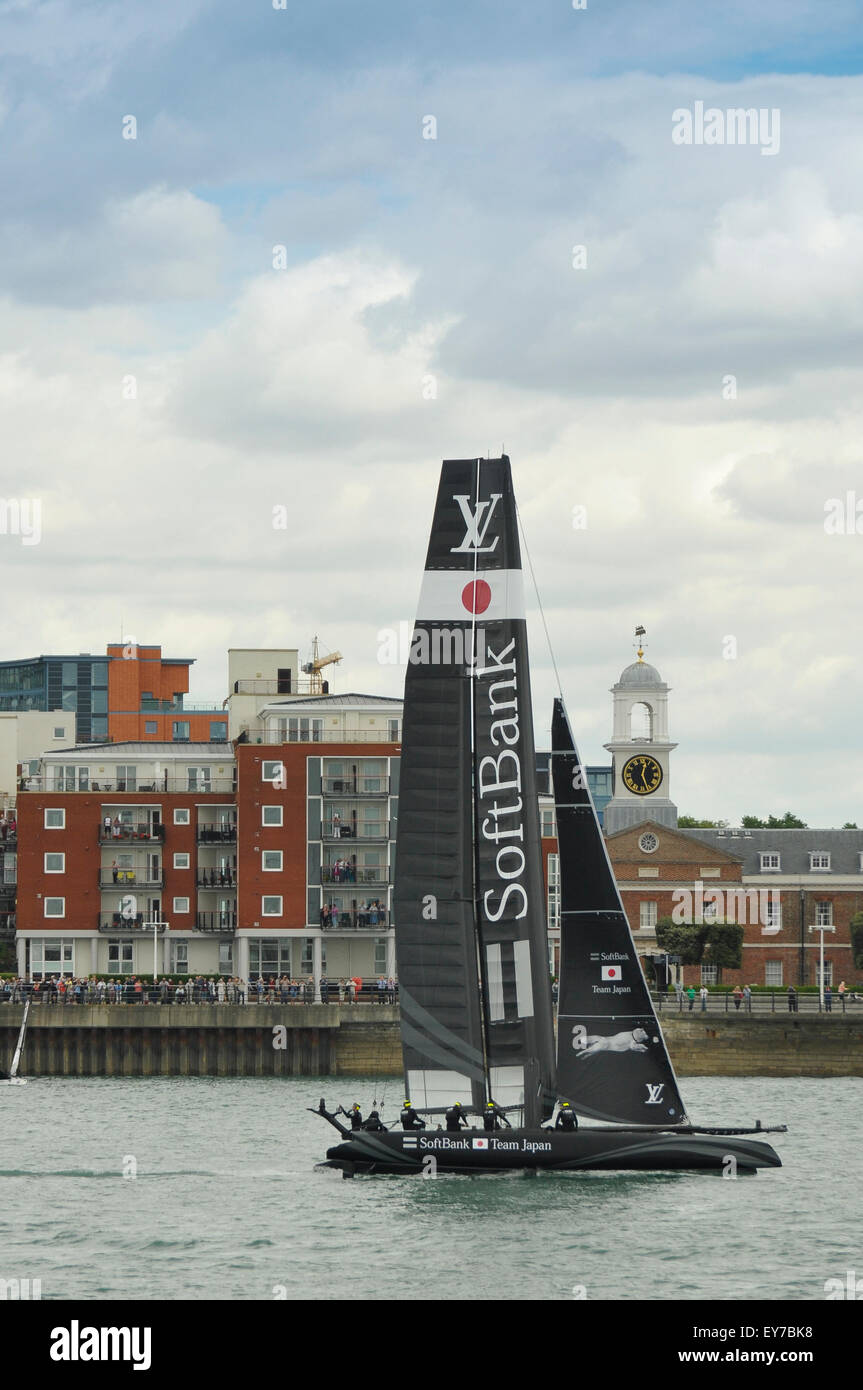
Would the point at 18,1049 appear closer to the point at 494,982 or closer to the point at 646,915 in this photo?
the point at 494,982

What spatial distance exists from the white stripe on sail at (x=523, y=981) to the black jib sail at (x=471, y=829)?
31 millimetres

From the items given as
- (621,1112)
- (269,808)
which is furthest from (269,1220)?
(269,808)

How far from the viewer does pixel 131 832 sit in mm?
101188

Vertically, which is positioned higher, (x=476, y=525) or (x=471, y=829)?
(x=476, y=525)

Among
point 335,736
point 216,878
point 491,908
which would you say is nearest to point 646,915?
point 335,736

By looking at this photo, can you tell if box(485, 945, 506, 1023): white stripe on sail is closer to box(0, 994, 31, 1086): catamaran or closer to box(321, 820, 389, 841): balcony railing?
box(0, 994, 31, 1086): catamaran

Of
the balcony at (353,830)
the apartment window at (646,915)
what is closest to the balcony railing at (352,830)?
the balcony at (353,830)

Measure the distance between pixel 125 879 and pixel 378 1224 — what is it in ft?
191

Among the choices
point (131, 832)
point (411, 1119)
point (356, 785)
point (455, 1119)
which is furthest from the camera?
point (131, 832)

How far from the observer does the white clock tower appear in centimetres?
12988
